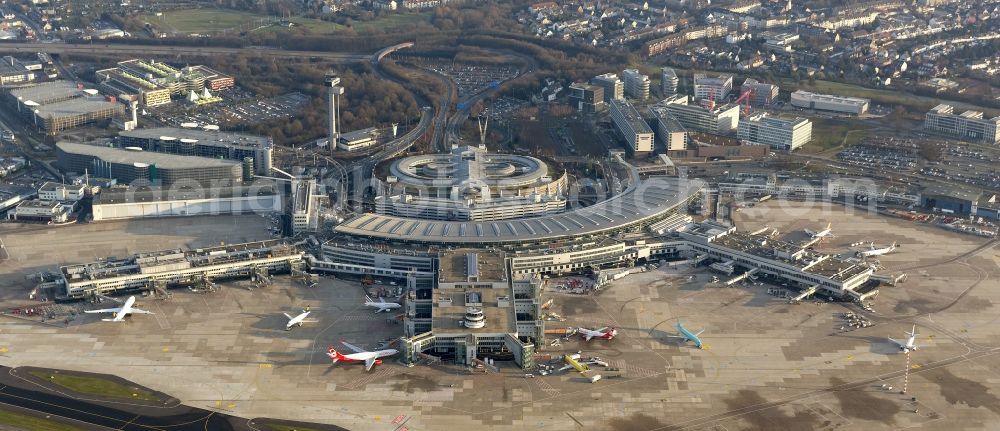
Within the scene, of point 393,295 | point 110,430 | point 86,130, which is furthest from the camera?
point 86,130

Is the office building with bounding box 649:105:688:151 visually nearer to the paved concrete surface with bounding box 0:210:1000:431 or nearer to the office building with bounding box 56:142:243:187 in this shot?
the paved concrete surface with bounding box 0:210:1000:431

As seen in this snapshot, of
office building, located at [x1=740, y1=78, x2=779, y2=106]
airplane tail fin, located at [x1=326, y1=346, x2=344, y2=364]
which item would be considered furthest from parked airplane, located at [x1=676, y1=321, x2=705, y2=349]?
office building, located at [x1=740, y1=78, x2=779, y2=106]

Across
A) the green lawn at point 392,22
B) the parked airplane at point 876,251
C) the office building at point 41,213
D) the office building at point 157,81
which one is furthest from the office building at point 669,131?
the green lawn at point 392,22

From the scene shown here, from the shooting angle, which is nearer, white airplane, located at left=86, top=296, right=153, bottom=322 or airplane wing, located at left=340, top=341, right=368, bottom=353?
airplane wing, located at left=340, top=341, right=368, bottom=353

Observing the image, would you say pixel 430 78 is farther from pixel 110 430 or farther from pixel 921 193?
pixel 110 430

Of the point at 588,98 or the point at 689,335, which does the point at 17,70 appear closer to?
the point at 588,98

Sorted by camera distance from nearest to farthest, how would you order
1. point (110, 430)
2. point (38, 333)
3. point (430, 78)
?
point (110, 430) < point (38, 333) < point (430, 78)

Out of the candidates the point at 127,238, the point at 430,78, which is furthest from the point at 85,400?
the point at 430,78
